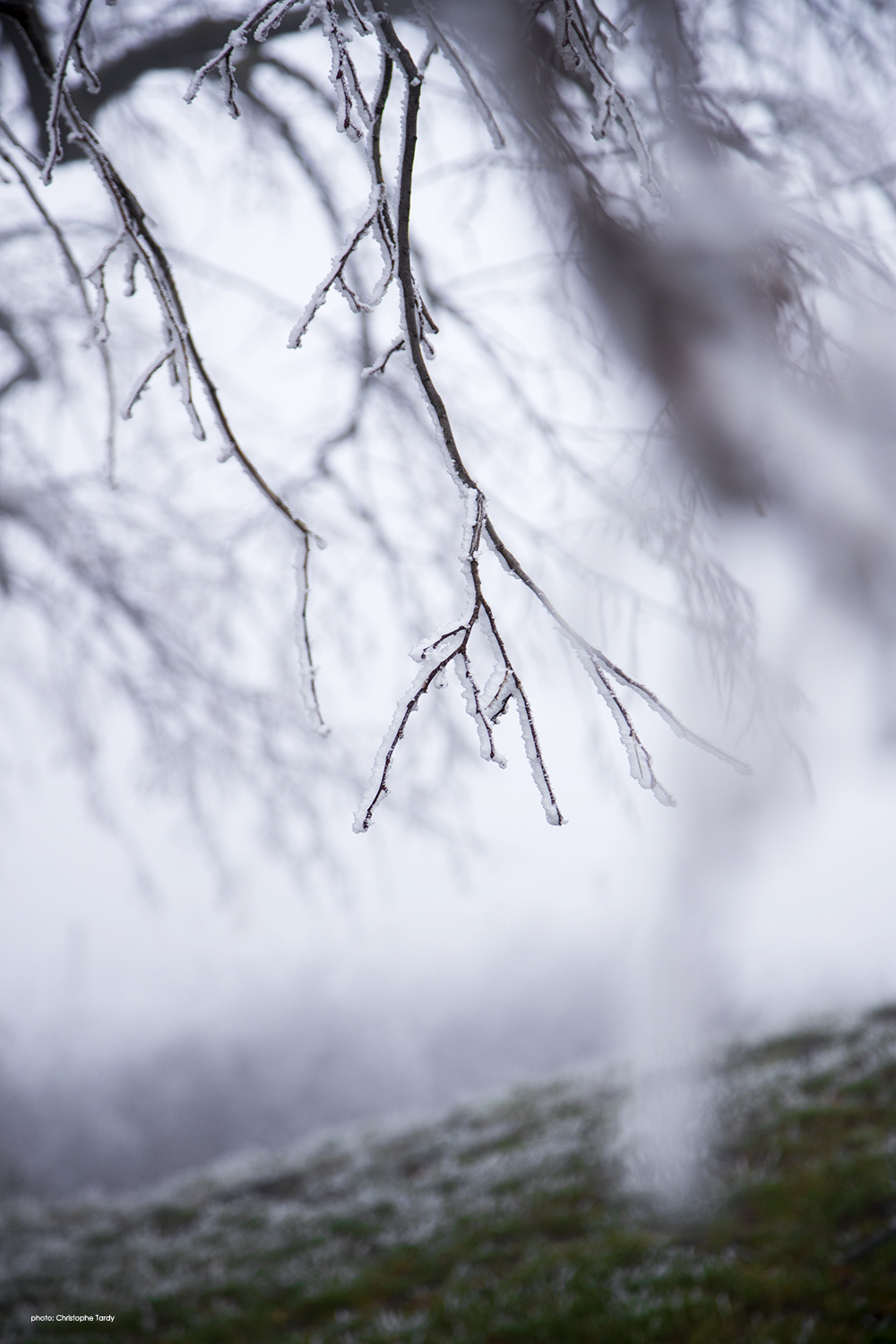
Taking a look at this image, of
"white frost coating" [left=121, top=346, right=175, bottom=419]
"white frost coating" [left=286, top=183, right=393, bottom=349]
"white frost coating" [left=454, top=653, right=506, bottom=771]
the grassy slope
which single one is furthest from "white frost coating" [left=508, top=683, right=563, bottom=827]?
the grassy slope

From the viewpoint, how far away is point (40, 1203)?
8766 millimetres

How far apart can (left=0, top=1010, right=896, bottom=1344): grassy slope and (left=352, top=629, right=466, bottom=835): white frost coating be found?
3.04m

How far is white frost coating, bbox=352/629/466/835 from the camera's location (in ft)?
3.00

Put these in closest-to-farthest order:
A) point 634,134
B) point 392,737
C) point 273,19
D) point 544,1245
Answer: point 392,737 → point 273,19 → point 634,134 → point 544,1245

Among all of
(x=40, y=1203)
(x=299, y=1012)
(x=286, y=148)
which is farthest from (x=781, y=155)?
(x=299, y=1012)

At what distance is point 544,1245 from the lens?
13.0ft

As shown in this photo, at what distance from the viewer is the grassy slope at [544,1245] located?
3.03 metres

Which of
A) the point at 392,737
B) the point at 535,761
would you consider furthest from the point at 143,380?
the point at 535,761

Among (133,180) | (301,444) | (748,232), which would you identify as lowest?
(748,232)

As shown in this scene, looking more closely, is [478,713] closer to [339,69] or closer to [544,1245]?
[339,69]

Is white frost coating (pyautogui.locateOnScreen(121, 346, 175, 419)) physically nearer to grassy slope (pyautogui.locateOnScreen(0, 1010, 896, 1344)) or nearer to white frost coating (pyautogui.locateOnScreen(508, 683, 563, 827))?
white frost coating (pyautogui.locateOnScreen(508, 683, 563, 827))

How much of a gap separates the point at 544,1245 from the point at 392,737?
13.9ft

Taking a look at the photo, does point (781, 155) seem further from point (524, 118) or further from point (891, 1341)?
point (891, 1341)

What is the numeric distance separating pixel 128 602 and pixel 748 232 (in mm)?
3636
